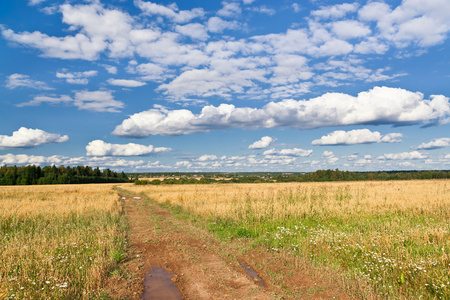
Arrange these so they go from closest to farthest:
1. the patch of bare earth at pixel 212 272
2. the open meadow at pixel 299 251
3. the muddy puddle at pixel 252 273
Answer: the open meadow at pixel 299 251 → the patch of bare earth at pixel 212 272 → the muddy puddle at pixel 252 273

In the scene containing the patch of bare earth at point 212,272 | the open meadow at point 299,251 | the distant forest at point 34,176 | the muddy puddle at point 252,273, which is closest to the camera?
the open meadow at point 299,251

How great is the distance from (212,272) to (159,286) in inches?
62.0

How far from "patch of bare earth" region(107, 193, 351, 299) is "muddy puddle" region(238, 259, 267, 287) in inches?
3.2

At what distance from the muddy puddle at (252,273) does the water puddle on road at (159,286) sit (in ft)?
7.02

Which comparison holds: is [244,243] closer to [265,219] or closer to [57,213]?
[265,219]

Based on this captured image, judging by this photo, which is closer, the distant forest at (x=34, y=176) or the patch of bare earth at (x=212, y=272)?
the patch of bare earth at (x=212, y=272)

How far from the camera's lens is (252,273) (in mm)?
7941

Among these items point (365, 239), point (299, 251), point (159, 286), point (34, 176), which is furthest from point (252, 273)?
point (34, 176)

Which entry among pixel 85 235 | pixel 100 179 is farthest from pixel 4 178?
pixel 85 235

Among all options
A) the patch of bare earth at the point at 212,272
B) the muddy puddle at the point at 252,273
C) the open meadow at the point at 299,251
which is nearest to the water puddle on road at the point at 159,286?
the patch of bare earth at the point at 212,272

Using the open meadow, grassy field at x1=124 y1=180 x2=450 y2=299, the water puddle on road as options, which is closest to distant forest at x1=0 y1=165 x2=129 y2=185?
the open meadow

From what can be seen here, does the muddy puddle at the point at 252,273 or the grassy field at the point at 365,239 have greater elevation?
the grassy field at the point at 365,239

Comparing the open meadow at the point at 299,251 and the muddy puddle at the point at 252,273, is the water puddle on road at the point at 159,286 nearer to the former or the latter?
the open meadow at the point at 299,251

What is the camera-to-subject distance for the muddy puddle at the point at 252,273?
23.8 feet
